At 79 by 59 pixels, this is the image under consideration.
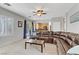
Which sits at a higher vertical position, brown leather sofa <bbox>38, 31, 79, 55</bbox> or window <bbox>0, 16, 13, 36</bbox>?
window <bbox>0, 16, 13, 36</bbox>

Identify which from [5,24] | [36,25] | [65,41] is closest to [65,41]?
[65,41]

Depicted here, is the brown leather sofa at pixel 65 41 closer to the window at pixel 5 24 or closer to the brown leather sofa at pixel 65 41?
the brown leather sofa at pixel 65 41

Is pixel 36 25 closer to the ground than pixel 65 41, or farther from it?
farther from it

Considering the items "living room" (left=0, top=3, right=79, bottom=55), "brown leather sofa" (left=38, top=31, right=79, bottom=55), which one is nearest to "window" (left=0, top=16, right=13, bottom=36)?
"living room" (left=0, top=3, right=79, bottom=55)

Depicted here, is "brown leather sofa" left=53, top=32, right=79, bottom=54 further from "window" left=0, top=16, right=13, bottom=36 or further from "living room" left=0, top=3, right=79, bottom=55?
"window" left=0, top=16, right=13, bottom=36

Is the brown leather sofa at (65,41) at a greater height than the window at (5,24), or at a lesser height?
lesser

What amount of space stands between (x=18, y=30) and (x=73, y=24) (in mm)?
1678

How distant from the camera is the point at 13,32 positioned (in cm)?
353

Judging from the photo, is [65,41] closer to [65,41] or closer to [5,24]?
[65,41]

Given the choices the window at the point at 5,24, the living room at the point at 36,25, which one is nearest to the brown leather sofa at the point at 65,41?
the living room at the point at 36,25

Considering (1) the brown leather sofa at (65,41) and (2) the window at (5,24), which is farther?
(2) the window at (5,24)

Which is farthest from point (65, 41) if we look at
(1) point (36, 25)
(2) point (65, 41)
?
(1) point (36, 25)

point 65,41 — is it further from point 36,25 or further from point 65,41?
point 36,25

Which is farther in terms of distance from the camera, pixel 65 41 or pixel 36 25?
pixel 36 25
